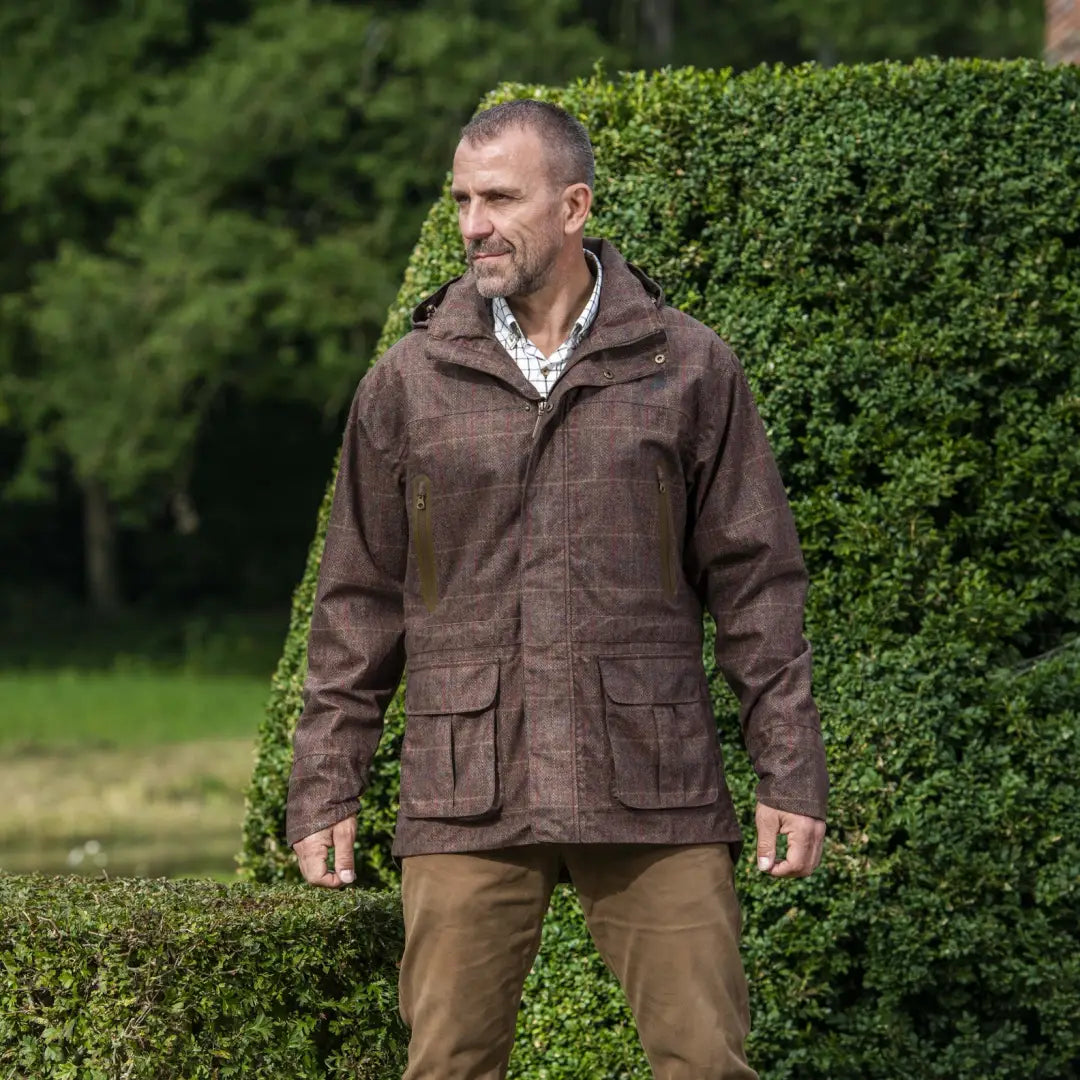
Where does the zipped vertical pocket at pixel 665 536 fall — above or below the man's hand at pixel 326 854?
above

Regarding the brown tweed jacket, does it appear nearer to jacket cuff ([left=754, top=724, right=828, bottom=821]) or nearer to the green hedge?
jacket cuff ([left=754, top=724, right=828, bottom=821])

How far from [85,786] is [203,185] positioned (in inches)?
372

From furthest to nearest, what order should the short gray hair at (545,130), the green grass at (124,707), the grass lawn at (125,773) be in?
the green grass at (124,707) < the grass lawn at (125,773) < the short gray hair at (545,130)

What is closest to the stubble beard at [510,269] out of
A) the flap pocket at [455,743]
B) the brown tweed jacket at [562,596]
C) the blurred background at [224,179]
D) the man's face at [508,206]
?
the man's face at [508,206]

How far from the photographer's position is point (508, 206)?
11.7ft

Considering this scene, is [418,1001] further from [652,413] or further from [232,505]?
[232,505]

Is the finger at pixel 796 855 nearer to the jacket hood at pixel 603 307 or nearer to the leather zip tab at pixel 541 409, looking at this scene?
the leather zip tab at pixel 541 409

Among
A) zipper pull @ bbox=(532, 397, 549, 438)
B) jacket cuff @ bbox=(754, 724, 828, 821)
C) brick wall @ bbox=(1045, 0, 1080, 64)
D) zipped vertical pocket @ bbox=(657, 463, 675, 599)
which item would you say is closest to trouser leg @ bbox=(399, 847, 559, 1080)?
jacket cuff @ bbox=(754, 724, 828, 821)

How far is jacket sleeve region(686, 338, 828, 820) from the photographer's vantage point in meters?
3.58

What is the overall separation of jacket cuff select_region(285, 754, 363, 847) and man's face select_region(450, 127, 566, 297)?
3.00ft

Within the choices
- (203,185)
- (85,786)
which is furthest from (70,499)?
(85,786)

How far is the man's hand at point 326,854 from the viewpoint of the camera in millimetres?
3633

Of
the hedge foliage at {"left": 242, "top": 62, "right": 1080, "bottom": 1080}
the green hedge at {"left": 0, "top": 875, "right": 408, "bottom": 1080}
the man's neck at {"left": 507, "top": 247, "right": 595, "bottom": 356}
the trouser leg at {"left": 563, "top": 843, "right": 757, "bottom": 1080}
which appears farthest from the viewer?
the hedge foliage at {"left": 242, "top": 62, "right": 1080, "bottom": 1080}

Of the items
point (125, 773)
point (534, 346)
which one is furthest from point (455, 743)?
point (125, 773)
